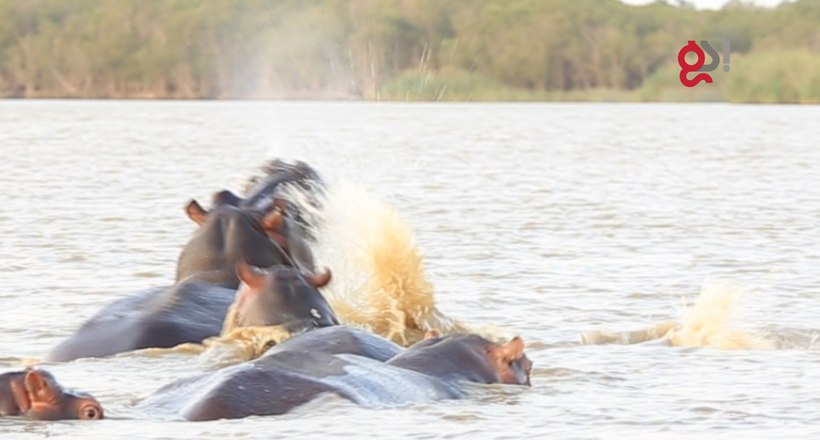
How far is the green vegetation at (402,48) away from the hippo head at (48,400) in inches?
1309

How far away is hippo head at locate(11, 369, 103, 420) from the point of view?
6000mm

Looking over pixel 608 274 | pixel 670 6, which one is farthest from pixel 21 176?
pixel 670 6

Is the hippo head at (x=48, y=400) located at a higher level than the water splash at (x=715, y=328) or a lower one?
higher

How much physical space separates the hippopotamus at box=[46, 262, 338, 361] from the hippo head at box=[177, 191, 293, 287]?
19 centimetres

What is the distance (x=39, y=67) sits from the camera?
54781 millimetres

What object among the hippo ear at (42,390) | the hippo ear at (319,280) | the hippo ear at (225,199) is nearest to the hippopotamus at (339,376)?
the hippo ear at (42,390)

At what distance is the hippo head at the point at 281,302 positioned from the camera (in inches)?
287

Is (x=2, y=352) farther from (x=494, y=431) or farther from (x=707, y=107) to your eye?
(x=707, y=107)

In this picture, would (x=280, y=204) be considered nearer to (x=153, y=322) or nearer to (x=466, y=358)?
(x=153, y=322)

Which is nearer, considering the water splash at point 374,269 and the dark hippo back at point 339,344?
the dark hippo back at point 339,344

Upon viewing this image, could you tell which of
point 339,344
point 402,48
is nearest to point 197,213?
point 339,344

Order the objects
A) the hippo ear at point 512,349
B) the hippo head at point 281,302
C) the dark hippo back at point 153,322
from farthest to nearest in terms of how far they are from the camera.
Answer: the dark hippo back at point 153,322, the hippo head at point 281,302, the hippo ear at point 512,349

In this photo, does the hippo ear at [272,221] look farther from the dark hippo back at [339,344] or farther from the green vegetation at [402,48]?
the green vegetation at [402,48]

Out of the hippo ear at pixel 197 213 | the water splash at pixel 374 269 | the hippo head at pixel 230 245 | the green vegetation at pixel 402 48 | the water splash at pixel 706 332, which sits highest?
the hippo ear at pixel 197 213
